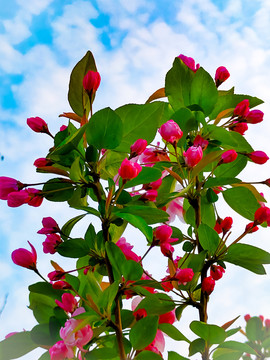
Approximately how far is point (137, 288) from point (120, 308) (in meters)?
0.06

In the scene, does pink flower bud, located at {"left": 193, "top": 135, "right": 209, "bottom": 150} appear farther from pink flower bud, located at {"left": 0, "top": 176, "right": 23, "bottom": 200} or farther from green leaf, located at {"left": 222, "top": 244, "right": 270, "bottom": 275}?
pink flower bud, located at {"left": 0, "top": 176, "right": 23, "bottom": 200}

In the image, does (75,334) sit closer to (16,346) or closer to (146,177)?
(16,346)

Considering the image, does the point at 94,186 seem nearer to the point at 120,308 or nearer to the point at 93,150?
the point at 93,150

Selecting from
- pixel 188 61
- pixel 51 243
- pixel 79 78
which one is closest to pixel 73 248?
pixel 51 243

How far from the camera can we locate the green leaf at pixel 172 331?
3.28 feet

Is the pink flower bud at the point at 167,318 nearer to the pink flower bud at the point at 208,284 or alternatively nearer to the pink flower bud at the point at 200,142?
the pink flower bud at the point at 208,284

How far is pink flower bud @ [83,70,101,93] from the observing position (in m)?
1.01

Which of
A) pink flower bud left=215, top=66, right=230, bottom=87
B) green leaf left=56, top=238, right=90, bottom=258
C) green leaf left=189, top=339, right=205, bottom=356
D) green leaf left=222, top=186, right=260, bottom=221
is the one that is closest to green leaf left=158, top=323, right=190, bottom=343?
green leaf left=189, top=339, right=205, bottom=356

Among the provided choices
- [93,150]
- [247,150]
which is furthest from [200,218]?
[93,150]

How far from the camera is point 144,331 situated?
2.91 feet

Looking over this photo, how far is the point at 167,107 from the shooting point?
1195 mm

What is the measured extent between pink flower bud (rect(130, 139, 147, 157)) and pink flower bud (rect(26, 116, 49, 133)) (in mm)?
233

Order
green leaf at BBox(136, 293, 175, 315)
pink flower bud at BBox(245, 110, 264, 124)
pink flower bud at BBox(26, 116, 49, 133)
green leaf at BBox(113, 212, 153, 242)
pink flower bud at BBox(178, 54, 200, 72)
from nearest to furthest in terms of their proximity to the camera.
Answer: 1. green leaf at BBox(113, 212, 153, 242)
2. green leaf at BBox(136, 293, 175, 315)
3. pink flower bud at BBox(26, 116, 49, 133)
4. pink flower bud at BBox(245, 110, 264, 124)
5. pink flower bud at BBox(178, 54, 200, 72)

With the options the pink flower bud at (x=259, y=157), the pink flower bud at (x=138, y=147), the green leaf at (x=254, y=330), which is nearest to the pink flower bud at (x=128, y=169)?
the pink flower bud at (x=138, y=147)
